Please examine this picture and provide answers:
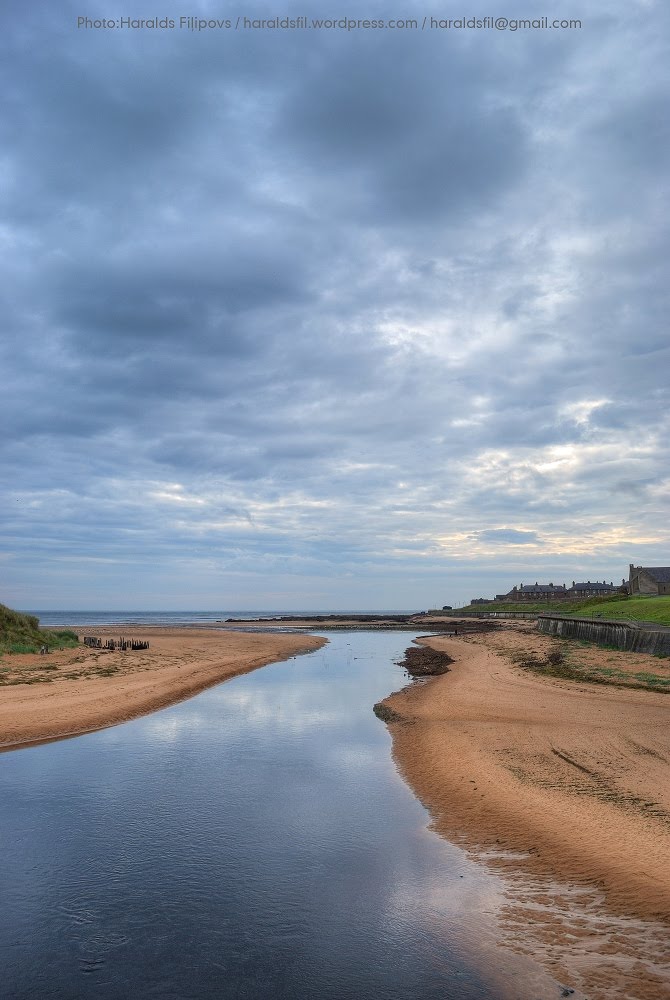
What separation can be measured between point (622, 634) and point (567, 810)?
108 ft

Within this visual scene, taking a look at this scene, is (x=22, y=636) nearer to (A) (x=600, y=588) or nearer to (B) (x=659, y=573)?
(B) (x=659, y=573)

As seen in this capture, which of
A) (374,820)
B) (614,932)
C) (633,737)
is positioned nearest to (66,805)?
(374,820)

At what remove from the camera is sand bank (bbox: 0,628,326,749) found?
24906mm

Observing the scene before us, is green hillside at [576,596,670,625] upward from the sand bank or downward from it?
upward

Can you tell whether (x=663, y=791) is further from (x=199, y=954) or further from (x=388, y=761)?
(x=199, y=954)

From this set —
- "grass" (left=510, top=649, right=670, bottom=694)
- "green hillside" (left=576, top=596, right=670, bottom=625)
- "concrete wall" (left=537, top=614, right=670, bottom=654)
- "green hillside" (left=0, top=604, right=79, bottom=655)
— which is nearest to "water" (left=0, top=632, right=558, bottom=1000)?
"grass" (left=510, top=649, right=670, bottom=694)

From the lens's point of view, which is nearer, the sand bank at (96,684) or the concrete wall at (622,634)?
the sand bank at (96,684)

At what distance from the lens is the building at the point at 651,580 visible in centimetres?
9119

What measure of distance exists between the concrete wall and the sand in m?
10.9

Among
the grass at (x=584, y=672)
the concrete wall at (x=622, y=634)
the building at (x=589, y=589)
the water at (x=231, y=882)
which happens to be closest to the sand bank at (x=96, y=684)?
the water at (x=231, y=882)

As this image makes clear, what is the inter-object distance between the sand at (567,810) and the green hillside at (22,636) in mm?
29948

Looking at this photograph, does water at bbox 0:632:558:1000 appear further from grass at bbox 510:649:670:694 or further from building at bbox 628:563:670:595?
building at bbox 628:563:670:595

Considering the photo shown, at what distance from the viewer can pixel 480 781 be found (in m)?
17.0

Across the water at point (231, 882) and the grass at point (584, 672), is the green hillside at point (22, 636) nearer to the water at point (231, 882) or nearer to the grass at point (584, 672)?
the water at point (231, 882)
